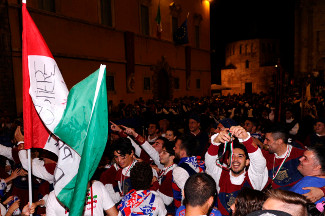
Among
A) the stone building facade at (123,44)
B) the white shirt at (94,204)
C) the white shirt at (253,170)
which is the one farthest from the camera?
the stone building facade at (123,44)

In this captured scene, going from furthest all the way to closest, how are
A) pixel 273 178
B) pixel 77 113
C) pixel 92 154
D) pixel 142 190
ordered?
pixel 273 178 → pixel 142 190 → pixel 77 113 → pixel 92 154

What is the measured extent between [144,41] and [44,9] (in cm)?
735

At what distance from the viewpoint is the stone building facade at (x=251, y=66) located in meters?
46.6

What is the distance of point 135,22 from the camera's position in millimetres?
17562

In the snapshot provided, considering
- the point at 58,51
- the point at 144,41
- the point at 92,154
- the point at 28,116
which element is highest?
the point at 144,41

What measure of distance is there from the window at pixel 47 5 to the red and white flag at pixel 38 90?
1100 cm

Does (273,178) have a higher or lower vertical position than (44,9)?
lower

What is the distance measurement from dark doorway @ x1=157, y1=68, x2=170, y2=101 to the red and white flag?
17.3 metres

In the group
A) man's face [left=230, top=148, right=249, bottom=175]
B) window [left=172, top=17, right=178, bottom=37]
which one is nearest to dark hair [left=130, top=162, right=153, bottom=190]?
man's face [left=230, top=148, right=249, bottom=175]

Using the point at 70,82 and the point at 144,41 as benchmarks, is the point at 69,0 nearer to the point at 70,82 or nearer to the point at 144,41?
the point at 70,82

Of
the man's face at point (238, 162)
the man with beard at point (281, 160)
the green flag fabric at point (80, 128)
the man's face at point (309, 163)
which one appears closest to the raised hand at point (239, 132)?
the man's face at point (238, 162)

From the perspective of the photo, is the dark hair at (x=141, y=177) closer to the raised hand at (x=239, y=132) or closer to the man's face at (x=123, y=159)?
the man's face at (x=123, y=159)

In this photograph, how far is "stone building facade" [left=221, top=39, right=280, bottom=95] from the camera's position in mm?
46594

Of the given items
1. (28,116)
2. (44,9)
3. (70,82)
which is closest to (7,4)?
(44,9)
